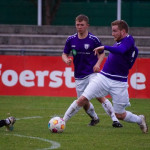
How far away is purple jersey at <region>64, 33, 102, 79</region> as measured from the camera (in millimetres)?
12180

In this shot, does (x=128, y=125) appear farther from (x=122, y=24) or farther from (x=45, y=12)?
(x=45, y=12)

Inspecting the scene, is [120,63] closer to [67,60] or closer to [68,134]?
[67,60]

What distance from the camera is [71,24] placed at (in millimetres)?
28156

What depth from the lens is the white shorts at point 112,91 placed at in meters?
10.8

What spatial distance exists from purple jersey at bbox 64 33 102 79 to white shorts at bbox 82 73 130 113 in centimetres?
132

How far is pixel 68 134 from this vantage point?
35.8 ft

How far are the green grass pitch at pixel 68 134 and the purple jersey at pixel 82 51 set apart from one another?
3.61 feet

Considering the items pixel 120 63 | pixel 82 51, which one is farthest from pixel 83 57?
pixel 120 63

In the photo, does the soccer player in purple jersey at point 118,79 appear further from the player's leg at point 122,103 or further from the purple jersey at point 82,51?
the purple jersey at point 82,51

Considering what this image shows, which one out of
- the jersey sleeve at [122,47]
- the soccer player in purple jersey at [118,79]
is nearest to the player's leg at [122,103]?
the soccer player in purple jersey at [118,79]

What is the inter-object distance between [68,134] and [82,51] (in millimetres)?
1998

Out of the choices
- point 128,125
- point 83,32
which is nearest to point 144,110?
point 128,125

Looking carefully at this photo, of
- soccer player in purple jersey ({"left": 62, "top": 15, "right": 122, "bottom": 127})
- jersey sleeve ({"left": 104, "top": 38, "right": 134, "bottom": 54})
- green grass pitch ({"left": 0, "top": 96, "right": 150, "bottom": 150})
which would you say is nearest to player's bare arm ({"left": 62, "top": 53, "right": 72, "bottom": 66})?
soccer player in purple jersey ({"left": 62, "top": 15, "right": 122, "bottom": 127})

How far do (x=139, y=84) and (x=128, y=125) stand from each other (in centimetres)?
626
